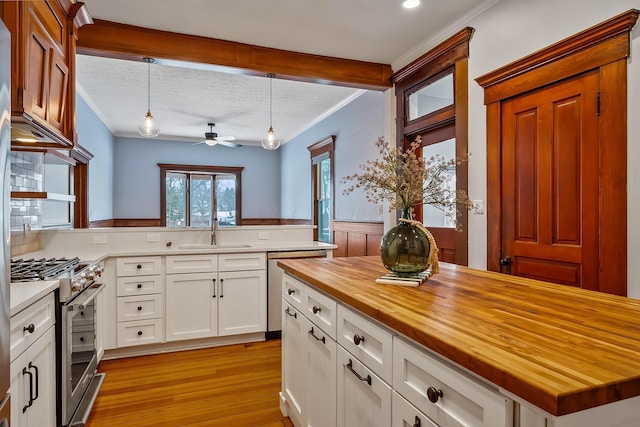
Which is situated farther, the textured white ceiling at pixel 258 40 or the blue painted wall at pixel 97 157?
the blue painted wall at pixel 97 157

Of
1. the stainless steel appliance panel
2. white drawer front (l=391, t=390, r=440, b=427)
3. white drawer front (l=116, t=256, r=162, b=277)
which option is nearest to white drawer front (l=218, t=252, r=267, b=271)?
white drawer front (l=116, t=256, r=162, b=277)

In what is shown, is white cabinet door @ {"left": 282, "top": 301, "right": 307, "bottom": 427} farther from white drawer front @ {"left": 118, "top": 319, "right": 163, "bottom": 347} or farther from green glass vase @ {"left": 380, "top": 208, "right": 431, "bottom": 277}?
white drawer front @ {"left": 118, "top": 319, "right": 163, "bottom": 347}

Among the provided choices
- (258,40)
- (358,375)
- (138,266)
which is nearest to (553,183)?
(358,375)

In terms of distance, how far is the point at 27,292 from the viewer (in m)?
1.62

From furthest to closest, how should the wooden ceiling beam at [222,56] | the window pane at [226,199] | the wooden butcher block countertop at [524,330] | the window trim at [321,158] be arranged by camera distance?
the window pane at [226,199], the window trim at [321,158], the wooden ceiling beam at [222,56], the wooden butcher block countertop at [524,330]

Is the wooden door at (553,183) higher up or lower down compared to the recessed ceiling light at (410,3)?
lower down

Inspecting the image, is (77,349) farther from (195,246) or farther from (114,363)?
(195,246)

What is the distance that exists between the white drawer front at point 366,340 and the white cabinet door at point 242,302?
2192mm

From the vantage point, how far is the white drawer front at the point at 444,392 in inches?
30.0

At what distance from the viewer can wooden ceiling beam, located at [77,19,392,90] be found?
3.09 metres

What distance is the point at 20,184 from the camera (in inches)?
114

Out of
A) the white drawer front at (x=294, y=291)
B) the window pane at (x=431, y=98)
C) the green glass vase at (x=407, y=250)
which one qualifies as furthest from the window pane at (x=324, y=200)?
the green glass vase at (x=407, y=250)

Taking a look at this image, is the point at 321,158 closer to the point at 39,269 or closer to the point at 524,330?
the point at 39,269

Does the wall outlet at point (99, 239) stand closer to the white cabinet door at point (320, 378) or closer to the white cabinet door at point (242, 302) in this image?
the white cabinet door at point (242, 302)
